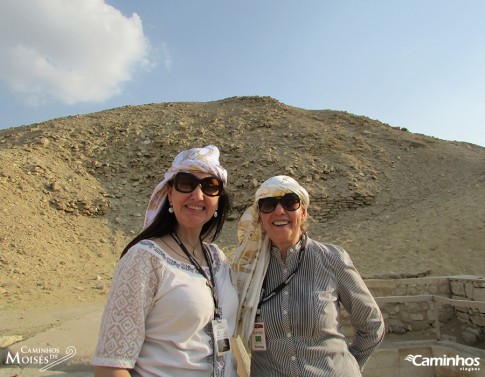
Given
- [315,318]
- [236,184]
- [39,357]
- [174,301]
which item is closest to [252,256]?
[315,318]

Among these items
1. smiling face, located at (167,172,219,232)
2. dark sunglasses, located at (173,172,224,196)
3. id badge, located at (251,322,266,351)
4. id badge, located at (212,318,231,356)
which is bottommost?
id badge, located at (251,322,266,351)

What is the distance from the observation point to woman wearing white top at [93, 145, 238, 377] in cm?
138

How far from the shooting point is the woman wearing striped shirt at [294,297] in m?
1.76

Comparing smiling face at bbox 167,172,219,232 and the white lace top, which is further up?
smiling face at bbox 167,172,219,232

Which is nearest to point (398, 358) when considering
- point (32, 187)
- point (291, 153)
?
point (32, 187)

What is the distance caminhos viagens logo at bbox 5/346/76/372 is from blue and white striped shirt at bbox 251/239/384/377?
8.52ft

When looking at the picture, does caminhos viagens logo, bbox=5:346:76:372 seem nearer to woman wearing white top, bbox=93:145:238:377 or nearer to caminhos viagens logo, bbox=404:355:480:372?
woman wearing white top, bbox=93:145:238:377

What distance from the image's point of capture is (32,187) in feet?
44.3

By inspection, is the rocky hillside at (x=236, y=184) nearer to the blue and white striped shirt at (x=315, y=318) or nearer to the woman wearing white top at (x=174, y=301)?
the blue and white striped shirt at (x=315, y=318)

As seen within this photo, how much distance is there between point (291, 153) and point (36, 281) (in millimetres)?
13326

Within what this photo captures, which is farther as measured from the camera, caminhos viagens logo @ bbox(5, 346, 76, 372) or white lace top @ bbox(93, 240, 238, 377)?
caminhos viagens logo @ bbox(5, 346, 76, 372)

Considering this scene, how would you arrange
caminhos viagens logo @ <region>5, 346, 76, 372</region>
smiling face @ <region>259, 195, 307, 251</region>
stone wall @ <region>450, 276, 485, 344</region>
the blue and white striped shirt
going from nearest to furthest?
the blue and white striped shirt → smiling face @ <region>259, 195, 307, 251</region> → caminhos viagens logo @ <region>5, 346, 76, 372</region> → stone wall @ <region>450, 276, 485, 344</region>

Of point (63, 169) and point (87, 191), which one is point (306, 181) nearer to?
point (87, 191)

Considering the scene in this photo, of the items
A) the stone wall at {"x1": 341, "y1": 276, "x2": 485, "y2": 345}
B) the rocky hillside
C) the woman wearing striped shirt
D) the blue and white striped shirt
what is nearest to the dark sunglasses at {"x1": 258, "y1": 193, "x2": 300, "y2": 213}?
the woman wearing striped shirt
